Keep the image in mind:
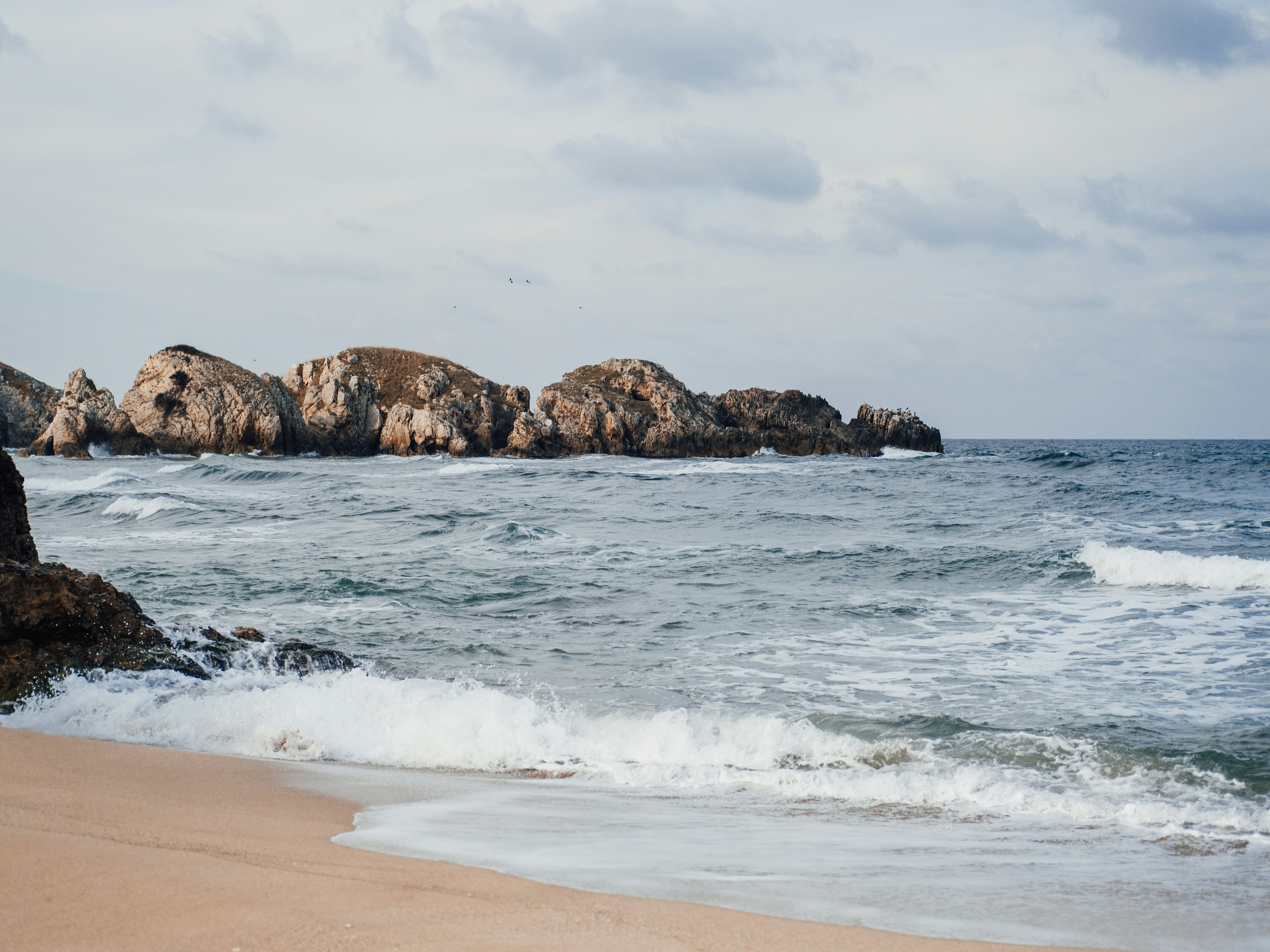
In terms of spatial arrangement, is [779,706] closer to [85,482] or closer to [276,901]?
[276,901]

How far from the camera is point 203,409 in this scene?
57719 millimetres

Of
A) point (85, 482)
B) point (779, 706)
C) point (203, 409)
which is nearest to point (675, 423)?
point (203, 409)

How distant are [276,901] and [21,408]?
78.8 meters

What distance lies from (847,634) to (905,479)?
27033 mm

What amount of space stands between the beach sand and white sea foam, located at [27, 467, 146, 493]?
1026 inches

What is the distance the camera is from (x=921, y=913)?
334 cm

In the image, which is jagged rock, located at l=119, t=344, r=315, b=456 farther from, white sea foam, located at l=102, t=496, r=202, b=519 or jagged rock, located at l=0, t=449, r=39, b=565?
jagged rock, located at l=0, t=449, r=39, b=565

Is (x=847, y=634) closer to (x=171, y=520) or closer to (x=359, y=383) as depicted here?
(x=171, y=520)

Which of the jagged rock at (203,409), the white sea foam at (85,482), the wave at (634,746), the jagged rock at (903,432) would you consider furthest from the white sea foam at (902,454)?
the wave at (634,746)

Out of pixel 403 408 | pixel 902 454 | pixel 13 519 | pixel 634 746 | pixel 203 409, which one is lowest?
pixel 634 746

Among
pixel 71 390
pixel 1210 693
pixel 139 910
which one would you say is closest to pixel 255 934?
pixel 139 910

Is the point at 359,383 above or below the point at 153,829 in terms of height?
above

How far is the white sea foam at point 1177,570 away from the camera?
42.0 ft

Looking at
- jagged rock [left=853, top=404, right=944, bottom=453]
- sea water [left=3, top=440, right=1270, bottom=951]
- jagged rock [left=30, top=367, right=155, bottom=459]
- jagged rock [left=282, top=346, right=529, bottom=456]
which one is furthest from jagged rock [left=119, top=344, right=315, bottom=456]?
jagged rock [left=853, top=404, right=944, bottom=453]
